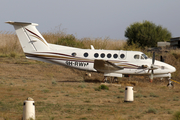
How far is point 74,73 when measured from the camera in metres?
27.6

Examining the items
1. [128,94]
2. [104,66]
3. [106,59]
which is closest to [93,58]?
[106,59]

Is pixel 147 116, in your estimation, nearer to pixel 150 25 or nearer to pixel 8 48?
pixel 8 48

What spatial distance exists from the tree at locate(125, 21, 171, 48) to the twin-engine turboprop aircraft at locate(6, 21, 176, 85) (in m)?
17.6

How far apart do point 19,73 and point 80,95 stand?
11.3 meters

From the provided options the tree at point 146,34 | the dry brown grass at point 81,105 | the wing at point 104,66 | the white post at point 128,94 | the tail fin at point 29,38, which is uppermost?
the tree at point 146,34

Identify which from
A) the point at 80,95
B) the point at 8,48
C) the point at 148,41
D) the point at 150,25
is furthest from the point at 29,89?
the point at 150,25

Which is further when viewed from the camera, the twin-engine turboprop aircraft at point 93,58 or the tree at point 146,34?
the tree at point 146,34

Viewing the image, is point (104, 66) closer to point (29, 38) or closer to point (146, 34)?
point (29, 38)

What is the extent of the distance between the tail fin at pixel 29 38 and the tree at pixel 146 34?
65.2ft

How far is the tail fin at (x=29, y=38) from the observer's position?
21.6 m

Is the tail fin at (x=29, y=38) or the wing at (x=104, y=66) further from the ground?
the tail fin at (x=29, y=38)

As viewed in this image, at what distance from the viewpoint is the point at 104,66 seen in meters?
20.9

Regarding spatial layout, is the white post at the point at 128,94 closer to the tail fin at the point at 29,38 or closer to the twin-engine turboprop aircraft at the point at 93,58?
the twin-engine turboprop aircraft at the point at 93,58

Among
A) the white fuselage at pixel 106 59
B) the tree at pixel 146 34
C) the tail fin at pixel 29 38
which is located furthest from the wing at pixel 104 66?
the tree at pixel 146 34
